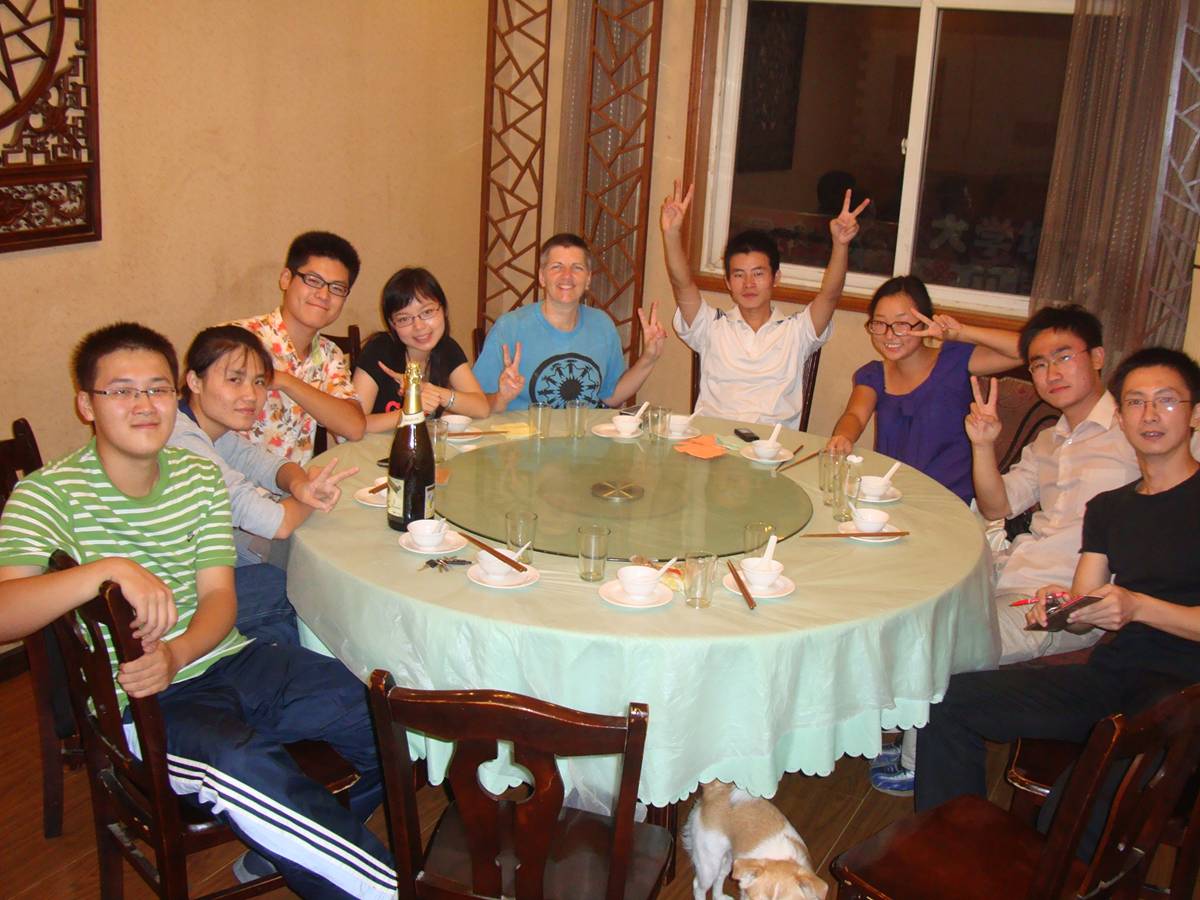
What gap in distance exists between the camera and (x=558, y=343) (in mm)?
3615

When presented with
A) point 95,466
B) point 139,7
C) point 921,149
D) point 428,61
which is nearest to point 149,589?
point 95,466

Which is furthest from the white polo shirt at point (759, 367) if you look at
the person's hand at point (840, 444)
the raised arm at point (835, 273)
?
the person's hand at point (840, 444)

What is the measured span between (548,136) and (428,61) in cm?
72

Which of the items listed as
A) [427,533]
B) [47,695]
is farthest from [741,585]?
[47,695]

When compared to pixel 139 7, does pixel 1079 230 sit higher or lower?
lower

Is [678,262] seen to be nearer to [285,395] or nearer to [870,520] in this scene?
[285,395]

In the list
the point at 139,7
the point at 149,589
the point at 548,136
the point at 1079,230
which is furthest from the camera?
the point at 548,136

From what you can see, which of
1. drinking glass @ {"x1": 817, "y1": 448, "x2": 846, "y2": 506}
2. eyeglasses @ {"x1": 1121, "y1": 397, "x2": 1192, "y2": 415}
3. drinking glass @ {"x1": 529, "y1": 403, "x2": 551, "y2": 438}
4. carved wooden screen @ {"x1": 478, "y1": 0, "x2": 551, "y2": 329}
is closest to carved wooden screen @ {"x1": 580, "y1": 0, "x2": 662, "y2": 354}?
carved wooden screen @ {"x1": 478, "y1": 0, "x2": 551, "y2": 329}

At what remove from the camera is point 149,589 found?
178 cm

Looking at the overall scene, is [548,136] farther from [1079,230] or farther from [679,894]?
[679,894]

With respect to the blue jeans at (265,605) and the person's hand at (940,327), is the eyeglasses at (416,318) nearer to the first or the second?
the blue jeans at (265,605)

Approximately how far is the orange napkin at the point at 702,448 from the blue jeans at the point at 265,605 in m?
1.12

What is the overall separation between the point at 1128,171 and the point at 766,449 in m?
2.26

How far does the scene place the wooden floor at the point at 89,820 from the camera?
239cm
